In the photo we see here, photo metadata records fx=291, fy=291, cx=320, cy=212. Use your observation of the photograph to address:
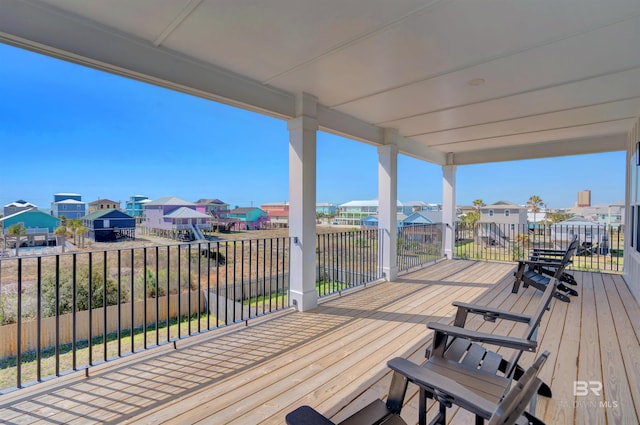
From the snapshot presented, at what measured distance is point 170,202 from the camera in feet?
9.93

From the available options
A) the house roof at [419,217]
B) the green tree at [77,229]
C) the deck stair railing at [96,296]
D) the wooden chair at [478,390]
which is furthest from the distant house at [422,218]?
the green tree at [77,229]

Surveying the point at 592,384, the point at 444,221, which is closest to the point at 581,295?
the point at 592,384

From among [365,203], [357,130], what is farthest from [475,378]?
[365,203]

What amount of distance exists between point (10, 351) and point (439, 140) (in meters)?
6.50

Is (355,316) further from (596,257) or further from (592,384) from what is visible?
(596,257)

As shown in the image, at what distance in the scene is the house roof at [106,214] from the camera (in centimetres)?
244

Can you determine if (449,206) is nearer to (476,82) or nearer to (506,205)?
(506,205)

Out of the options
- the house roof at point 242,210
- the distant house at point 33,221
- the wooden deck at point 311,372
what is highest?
the house roof at point 242,210

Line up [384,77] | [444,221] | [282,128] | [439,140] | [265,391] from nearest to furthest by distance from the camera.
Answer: [265,391]
[384,77]
[282,128]
[439,140]
[444,221]

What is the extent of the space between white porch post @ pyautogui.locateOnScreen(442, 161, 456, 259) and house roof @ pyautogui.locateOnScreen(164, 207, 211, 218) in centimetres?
590

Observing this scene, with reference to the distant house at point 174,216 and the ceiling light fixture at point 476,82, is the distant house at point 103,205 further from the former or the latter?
the ceiling light fixture at point 476,82

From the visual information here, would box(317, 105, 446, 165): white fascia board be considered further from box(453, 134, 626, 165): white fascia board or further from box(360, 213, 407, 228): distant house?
box(453, 134, 626, 165): white fascia board

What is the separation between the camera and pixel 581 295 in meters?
4.08

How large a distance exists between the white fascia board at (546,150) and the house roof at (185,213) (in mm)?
6194
